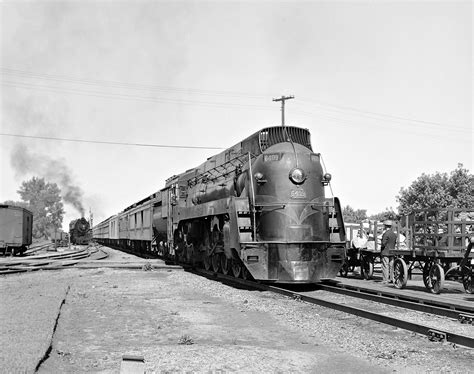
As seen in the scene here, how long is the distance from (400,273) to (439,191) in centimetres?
4434

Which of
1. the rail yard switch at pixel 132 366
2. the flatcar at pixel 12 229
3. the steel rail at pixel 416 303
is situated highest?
the flatcar at pixel 12 229

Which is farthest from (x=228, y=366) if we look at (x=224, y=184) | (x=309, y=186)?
(x=224, y=184)

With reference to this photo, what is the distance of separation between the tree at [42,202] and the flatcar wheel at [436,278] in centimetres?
10666

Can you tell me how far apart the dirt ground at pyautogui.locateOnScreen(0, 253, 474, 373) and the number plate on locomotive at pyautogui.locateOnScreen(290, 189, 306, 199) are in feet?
9.10

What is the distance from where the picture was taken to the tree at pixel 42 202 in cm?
10981

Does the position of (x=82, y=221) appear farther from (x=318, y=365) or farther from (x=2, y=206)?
(x=318, y=365)

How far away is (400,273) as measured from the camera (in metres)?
13.7

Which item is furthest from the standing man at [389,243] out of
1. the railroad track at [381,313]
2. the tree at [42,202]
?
the tree at [42,202]

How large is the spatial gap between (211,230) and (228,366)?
10789mm

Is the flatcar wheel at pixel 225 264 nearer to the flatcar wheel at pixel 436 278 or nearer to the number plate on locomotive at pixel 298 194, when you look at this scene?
the number plate on locomotive at pixel 298 194

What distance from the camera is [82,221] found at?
5725 centimetres

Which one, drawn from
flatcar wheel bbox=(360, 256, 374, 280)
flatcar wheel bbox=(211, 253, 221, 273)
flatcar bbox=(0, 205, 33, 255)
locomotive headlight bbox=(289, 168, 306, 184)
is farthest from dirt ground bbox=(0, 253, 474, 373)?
flatcar bbox=(0, 205, 33, 255)

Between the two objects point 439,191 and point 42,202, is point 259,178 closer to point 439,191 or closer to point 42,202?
point 439,191

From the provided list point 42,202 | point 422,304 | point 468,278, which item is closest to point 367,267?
point 468,278
